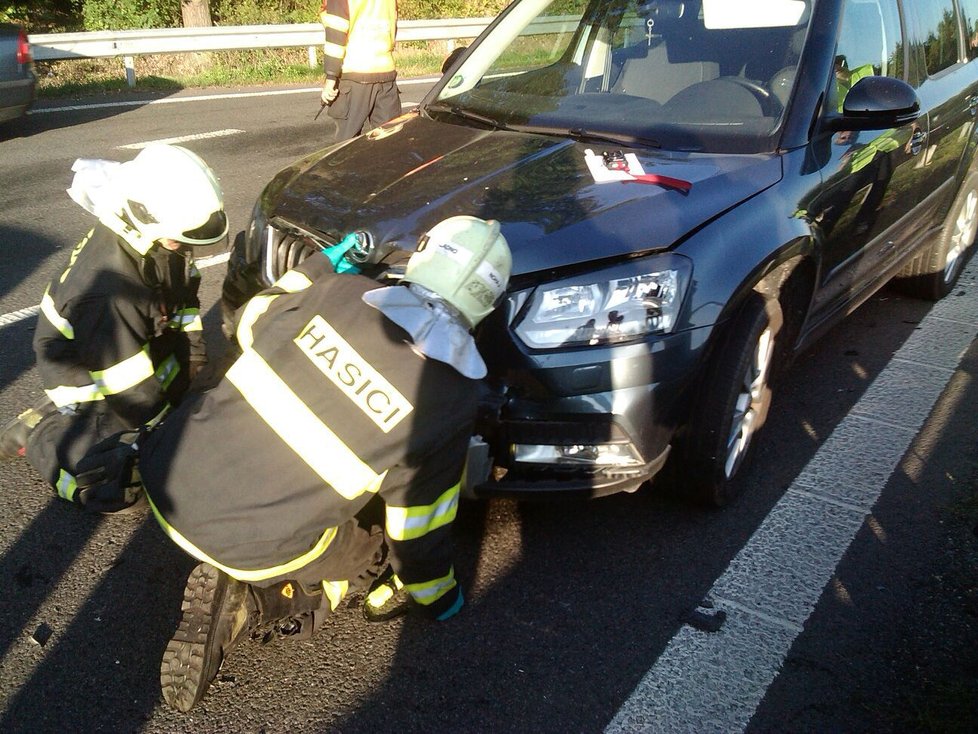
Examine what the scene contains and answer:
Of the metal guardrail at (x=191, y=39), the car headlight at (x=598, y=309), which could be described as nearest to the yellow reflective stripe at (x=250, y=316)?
the car headlight at (x=598, y=309)

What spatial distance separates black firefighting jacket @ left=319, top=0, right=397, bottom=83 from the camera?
6332 millimetres

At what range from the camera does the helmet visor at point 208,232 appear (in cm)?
320

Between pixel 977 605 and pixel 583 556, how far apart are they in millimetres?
1208

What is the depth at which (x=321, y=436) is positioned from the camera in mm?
2316

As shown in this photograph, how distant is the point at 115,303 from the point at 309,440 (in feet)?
4.02

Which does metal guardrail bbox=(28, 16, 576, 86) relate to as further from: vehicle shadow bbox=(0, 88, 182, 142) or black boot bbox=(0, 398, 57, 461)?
black boot bbox=(0, 398, 57, 461)

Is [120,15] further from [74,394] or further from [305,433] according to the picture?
[305,433]

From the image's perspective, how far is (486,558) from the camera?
3.12 metres

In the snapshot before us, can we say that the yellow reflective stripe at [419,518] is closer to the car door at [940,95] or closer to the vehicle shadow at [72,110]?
the car door at [940,95]

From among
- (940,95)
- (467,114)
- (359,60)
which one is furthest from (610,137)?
(359,60)

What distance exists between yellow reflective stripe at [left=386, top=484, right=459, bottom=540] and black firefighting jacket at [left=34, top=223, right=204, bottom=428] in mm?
1215

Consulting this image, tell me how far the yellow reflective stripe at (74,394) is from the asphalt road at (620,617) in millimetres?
348

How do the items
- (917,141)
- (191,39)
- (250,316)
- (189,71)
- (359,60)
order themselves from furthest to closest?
(189,71)
(191,39)
(359,60)
(917,141)
(250,316)

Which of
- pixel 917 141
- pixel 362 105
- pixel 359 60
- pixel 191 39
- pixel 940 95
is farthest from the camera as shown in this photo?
pixel 191 39
